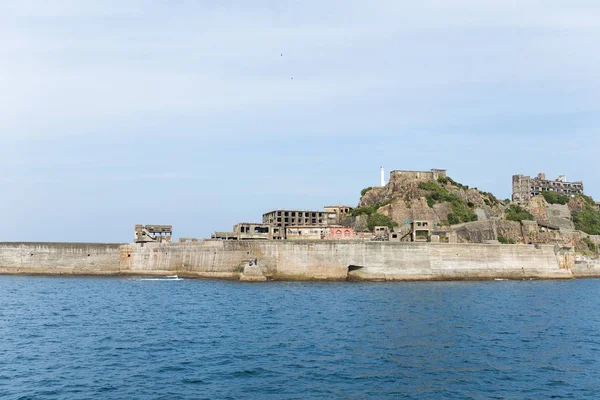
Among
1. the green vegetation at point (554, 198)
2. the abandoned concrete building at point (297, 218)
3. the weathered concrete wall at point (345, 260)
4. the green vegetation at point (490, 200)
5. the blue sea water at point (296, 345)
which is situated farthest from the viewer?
the green vegetation at point (554, 198)

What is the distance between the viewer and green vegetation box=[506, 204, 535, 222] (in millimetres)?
124250

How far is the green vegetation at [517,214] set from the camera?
124 metres

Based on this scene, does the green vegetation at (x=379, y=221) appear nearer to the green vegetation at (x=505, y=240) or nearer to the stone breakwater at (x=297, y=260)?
the green vegetation at (x=505, y=240)

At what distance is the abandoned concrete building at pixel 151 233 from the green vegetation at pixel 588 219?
100668 millimetres

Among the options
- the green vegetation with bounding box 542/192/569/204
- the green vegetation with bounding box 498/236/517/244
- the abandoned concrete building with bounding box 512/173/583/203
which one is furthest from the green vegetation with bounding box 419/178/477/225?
the abandoned concrete building with bounding box 512/173/583/203

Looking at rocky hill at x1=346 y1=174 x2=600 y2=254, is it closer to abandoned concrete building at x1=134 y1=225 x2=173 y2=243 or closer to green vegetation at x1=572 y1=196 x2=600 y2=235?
green vegetation at x1=572 y1=196 x2=600 y2=235

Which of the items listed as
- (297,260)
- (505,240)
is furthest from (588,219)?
(297,260)

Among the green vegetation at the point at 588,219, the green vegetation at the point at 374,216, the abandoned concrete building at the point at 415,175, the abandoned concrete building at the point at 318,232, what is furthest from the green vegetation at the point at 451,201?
the green vegetation at the point at 588,219

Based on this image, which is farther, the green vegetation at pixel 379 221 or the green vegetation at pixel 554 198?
the green vegetation at pixel 554 198

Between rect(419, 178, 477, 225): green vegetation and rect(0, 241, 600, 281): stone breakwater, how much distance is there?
27.8m

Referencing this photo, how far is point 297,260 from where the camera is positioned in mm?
81938

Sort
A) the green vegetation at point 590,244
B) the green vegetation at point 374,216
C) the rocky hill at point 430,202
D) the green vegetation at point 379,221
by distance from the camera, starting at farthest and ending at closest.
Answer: the green vegetation at point 590,244, the rocky hill at point 430,202, the green vegetation at point 374,216, the green vegetation at point 379,221

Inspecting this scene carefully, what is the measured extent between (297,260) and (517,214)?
67628 mm

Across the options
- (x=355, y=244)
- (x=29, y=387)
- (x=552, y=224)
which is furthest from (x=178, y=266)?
(x=552, y=224)
